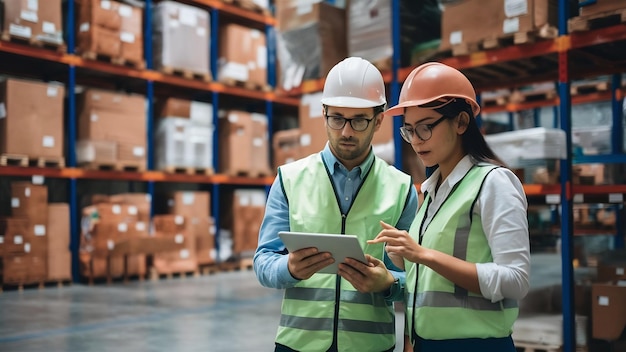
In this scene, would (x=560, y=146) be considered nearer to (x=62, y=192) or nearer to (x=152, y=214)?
(x=152, y=214)

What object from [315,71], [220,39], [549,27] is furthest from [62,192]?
[549,27]

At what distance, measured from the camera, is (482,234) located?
170 centimetres

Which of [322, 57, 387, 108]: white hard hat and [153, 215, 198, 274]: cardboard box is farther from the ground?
[322, 57, 387, 108]: white hard hat

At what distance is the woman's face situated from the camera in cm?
182

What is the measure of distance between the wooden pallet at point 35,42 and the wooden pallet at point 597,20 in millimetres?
7223

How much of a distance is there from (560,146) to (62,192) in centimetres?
859

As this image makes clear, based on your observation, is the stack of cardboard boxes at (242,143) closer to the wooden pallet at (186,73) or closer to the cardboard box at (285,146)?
the wooden pallet at (186,73)

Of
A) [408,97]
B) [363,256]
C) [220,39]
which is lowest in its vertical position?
[363,256]

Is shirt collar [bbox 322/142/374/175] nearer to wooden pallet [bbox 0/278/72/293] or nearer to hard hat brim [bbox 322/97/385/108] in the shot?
hard hat brim [bbox 322/97/385/108]

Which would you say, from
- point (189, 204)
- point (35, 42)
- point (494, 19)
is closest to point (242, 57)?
point (189, 204)

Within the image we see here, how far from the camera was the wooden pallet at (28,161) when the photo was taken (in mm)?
8332

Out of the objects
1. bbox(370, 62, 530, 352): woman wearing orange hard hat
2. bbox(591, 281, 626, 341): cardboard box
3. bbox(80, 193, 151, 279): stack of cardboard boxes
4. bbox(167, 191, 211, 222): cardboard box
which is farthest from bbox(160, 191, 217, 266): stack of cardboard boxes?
bbox(370, 62, 530, 352): woman wearing orange hard hat

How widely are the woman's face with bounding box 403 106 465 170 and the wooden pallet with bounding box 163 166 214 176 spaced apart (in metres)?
8.78

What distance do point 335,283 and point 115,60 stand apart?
8.58 metres
